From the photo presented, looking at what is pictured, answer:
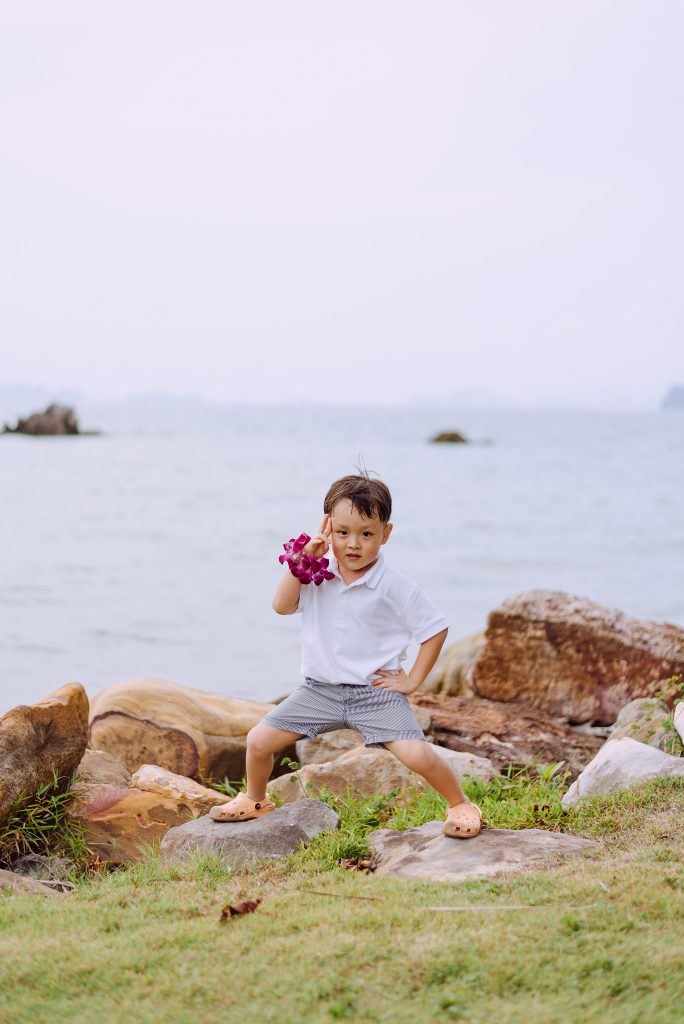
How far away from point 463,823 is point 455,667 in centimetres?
449

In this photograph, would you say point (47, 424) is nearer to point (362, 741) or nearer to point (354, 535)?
point (362, 741)

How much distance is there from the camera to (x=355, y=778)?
18.6 feet

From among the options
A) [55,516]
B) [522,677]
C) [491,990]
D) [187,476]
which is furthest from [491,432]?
[491,990]

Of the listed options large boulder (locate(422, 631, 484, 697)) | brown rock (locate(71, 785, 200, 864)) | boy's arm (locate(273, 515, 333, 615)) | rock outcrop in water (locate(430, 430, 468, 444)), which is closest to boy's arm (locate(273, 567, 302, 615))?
A: boy's arm (locate(273, 515, 333, 615))

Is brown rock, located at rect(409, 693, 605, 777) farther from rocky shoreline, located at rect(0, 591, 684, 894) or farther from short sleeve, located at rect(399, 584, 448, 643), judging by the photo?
short sleeve, located at rect(399, 584, 448, 643)

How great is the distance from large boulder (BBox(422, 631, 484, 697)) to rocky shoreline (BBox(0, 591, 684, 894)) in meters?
0.02

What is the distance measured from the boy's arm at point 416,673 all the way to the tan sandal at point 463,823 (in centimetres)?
52

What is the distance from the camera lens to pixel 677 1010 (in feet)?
9.27

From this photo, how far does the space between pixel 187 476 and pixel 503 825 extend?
31093mm

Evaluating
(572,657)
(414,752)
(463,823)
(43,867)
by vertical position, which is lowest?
(43,867)

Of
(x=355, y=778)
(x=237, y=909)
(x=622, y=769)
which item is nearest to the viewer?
(x=237, y=909)

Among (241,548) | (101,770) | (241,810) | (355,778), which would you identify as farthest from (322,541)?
(241,548)

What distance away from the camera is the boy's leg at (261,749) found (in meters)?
4.65

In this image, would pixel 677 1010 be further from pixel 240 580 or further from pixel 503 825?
pixel 240 580
